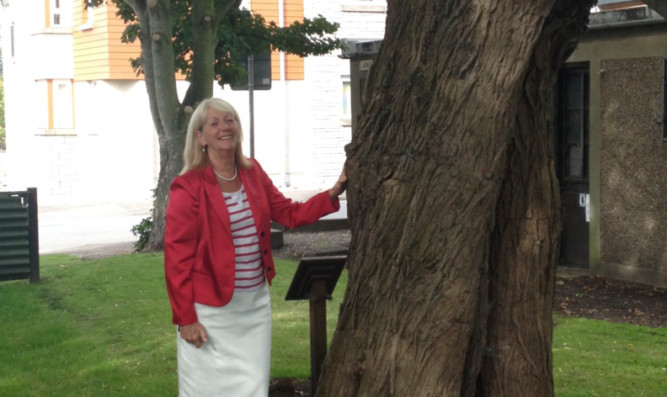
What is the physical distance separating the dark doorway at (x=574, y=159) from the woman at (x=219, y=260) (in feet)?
26.3

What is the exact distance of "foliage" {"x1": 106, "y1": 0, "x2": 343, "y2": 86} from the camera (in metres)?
17.7

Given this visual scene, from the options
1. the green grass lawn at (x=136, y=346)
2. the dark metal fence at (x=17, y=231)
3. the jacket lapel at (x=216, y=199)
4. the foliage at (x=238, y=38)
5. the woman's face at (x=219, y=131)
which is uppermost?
the foliage at (x=238, y=38)

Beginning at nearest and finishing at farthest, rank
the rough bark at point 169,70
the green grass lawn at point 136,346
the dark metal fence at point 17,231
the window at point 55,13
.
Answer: the green grass lawn at point 136,346 → the dark metal fence at point 17,231 → the rough bark at point 169,70 → the window at point 55,13

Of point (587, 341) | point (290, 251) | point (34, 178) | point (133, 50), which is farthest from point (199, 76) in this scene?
point (34, 178)

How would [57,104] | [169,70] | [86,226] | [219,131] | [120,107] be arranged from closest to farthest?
[219,131] < [169,70] < [86,226] < [120,107] < [57,104]

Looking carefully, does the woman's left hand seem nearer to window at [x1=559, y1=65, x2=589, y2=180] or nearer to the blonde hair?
the blonde hair

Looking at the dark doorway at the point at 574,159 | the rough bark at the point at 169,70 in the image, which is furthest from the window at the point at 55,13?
the dark doorway at the point at 574,159

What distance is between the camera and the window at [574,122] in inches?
514

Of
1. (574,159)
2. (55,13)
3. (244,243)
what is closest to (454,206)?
(244,243)

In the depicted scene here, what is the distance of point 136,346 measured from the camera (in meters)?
8.88

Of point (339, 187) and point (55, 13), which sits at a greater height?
point (55, 13)

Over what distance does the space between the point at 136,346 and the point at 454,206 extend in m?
4.67

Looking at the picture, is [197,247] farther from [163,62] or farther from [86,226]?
[86,226]

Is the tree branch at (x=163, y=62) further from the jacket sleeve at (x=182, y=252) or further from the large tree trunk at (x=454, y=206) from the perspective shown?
the large tree trunk at (x=454, y=206)
